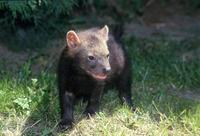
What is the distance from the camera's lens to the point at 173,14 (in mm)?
9180

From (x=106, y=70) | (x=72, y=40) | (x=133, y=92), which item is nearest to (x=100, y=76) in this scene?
(x=106, y=70)

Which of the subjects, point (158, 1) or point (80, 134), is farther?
point (158, 1)

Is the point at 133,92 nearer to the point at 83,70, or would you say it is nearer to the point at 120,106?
the point at 120,106

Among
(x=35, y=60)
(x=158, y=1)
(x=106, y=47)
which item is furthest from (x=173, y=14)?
(x=106, y=47)

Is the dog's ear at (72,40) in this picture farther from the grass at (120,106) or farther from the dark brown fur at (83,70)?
the grass at (120,106)

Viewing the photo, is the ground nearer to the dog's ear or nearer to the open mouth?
the open mouth

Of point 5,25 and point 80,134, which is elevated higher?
point 5,25

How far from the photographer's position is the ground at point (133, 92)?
5891 mm

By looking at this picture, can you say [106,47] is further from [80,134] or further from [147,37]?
[147,37]

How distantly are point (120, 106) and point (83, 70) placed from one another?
639mm

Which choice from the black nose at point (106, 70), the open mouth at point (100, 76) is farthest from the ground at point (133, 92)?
the black nose at point (106, 70)

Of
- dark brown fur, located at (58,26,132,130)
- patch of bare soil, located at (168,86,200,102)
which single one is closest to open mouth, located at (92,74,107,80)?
dark brown fur, located at (58,26,132,130)

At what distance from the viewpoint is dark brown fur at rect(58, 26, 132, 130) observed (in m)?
5.88

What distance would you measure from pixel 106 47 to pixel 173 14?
3396 mm
